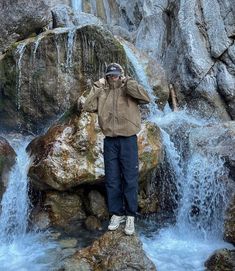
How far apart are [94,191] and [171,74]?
562cm

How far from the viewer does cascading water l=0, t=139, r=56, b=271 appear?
7418mm

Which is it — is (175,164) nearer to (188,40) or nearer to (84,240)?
(84,240)

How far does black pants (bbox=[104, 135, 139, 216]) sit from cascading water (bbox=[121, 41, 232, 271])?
65.4 inches

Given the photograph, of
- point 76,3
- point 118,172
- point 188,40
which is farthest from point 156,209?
point 76,3

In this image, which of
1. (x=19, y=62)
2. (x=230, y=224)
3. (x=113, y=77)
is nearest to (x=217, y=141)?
(x=230, y=224)

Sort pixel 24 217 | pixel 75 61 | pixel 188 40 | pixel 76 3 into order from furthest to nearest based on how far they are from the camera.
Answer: pixel 76 3 → pixel 188 40 → pixel 75 61 → pixel 24 217

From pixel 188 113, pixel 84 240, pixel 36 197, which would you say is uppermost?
pixel 188 113

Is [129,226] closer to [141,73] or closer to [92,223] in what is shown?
[92,223]

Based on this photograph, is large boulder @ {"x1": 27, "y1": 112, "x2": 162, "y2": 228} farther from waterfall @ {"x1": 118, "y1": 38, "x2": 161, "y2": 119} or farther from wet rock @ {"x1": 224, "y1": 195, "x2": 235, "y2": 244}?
waterfall @ {"x1": 118, "y1": 38, "x2": 161, "y2": 119}

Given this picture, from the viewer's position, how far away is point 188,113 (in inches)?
485

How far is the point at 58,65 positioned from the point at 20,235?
203 inches

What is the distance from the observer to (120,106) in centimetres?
600

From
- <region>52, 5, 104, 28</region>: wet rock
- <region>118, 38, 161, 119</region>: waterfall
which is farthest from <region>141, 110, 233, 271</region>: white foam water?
<region>52, 5, 104, 28</region>: wet rock

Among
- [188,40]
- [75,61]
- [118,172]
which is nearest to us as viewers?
[118,172]
